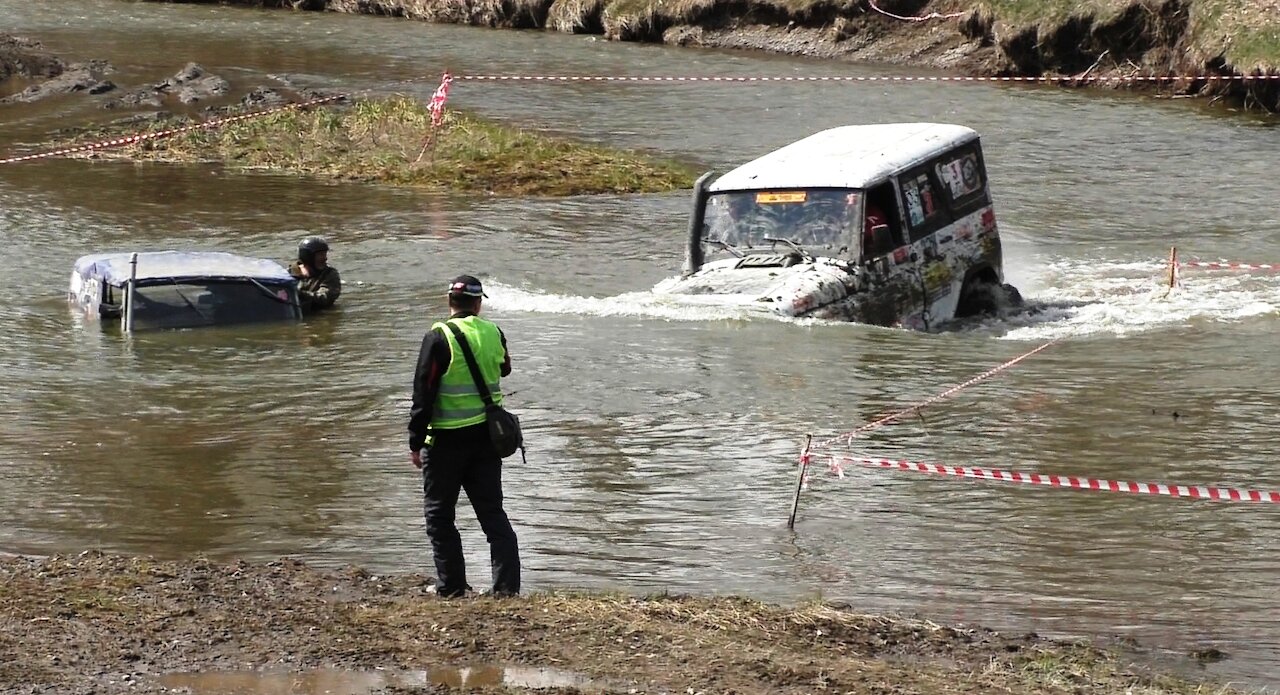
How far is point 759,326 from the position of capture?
13.9 m

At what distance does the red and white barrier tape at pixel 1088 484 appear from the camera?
9.88 metres

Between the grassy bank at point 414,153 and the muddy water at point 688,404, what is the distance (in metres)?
0.84

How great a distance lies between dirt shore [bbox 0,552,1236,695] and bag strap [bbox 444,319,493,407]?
0.88 metres

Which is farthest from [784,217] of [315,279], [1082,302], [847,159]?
[315,279]

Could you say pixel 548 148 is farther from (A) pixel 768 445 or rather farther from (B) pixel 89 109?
(A) pixel 768 445

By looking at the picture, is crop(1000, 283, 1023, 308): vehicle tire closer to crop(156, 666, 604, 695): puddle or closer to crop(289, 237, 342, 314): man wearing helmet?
crop(289, 237, 342, 314): man wearing helmet

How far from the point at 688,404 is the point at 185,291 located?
462 cm

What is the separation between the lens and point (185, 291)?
48.8 feet

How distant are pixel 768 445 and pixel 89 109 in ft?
69.7

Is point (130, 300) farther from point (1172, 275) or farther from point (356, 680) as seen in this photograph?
point (1172, 275)

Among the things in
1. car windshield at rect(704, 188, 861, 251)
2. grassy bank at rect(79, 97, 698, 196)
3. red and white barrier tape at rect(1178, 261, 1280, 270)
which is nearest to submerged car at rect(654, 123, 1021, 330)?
car windshield at rect(704, 188, 861, 251)

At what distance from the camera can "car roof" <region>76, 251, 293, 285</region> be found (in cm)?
1468

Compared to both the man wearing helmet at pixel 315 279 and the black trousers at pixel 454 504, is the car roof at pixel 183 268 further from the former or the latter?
the black trousers at pixel 454 504

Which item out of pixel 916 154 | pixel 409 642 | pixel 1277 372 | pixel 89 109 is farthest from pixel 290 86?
pixel 409 642
